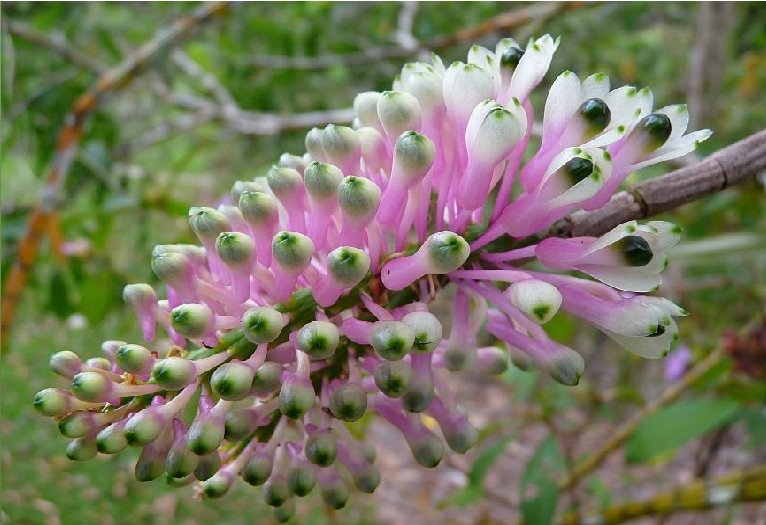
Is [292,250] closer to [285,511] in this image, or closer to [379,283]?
[379,283]

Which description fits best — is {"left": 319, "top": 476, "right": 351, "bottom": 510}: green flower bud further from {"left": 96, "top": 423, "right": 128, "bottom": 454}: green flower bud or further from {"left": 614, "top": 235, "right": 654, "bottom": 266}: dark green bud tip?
{"left": 614, "top": 235, "right": 654, "bottom": 266}: dark green bud tip

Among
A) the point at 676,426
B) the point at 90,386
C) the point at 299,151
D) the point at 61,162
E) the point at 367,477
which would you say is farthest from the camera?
the point at 299,151

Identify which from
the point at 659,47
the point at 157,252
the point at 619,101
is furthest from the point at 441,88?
the point at 659,47

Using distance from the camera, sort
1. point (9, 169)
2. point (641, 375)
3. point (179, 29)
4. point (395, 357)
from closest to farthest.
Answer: point (395, 357)
point (179, 29)
point (9, 169)
point (641, 375)

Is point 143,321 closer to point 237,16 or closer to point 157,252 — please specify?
point 157,252

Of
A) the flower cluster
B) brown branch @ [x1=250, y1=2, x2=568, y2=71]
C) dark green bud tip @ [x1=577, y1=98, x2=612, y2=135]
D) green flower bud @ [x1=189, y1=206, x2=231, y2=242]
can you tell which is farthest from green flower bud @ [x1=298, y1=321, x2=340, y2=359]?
brown branch @ [x1=250, y1=2, x2=568, y2=71]

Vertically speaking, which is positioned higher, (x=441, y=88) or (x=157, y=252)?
(x=441, y=88)

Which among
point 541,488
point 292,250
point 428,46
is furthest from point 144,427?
point 428,46
